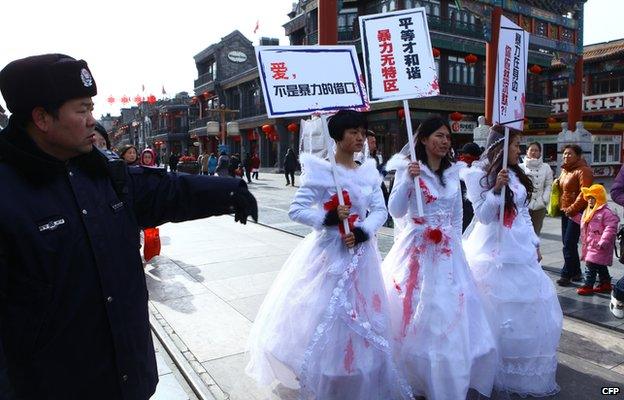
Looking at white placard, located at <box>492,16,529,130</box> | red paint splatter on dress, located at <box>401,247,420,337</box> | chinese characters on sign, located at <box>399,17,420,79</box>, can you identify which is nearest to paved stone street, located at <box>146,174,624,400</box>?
red paint splatter on dress, located at <box>401,247,420,337</box>

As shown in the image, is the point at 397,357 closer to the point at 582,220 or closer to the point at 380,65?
the point at 380,65

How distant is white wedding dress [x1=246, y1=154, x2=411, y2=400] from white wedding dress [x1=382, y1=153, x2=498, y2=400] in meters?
0.16

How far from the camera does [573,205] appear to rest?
560 centimetres

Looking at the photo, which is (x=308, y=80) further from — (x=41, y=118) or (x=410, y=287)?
(x=41, y=118)

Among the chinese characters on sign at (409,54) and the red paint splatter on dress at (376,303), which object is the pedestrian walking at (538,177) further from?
the red paint splatter on dress at (376,303)

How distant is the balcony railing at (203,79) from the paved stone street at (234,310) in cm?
3542

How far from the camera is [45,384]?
4.96 ft

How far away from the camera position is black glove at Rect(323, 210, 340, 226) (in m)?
3.08

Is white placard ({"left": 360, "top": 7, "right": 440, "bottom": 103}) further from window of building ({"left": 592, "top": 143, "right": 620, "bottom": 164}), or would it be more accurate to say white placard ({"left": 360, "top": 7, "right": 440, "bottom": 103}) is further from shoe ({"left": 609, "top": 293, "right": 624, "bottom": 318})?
window of building ({"left": 592, "top": 143, "right": 620, "bottom": 164})

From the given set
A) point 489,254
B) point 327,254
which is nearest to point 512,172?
point 489,254

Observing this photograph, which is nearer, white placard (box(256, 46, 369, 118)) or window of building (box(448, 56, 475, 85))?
white placard (box(256, 46, 369, 118))

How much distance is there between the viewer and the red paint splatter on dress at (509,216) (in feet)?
12.3

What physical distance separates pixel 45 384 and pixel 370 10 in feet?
86.0

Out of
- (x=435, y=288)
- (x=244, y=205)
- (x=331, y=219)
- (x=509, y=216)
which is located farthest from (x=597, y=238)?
(x=244, y=205)
